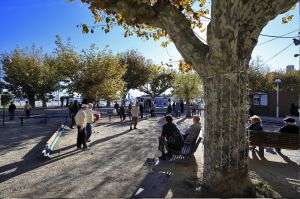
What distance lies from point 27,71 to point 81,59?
18.6 meters

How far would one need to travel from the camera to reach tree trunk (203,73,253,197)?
5000 mm

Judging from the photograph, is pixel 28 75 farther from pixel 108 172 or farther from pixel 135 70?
pixel 108 172

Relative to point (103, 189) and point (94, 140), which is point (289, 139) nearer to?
point (103, 189)

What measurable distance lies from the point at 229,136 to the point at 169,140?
2863 mm

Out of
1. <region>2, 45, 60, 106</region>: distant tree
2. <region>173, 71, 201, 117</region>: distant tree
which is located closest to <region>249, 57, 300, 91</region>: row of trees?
<region>173, 71, 201, 117</region>: distant tree

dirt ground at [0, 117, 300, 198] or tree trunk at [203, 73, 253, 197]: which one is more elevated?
tree trunk at [203, 73, 253, 197]

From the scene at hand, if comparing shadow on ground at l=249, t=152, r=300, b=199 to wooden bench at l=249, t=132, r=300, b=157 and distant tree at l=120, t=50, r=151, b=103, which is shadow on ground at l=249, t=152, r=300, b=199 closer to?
wooden bench at l=249, t=132, r=300, b=157

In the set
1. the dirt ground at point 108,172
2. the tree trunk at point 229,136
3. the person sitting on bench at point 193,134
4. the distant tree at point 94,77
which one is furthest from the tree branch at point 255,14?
the distant tree at point 94,77

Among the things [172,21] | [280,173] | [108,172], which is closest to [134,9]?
[172,21]

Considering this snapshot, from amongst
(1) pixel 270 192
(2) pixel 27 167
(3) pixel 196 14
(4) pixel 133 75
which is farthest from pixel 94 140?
(4) pixel 133 75

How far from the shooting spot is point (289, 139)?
8172 mm

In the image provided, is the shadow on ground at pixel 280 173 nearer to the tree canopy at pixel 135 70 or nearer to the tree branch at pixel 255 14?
the tree branch at pixel 255 14

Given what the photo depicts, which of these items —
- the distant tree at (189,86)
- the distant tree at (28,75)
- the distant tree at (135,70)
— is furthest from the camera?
the distant tree at (135,70)

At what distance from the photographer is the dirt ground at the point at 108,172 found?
5348mm
